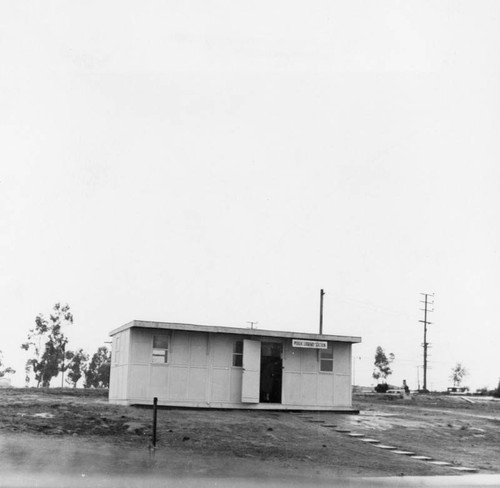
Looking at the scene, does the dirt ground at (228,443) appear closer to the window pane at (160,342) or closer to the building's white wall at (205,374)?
the building's white wall at (205,374)

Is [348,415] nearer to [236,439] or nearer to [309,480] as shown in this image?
[236,439]

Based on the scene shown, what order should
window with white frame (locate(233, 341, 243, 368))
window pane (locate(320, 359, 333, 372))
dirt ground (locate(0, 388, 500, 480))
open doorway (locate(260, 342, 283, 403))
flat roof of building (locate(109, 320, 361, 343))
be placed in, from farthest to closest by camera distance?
window pane (locate(320, 359, 333, 372)), open doorway (locate(260, 342, 283, 403)), window with white frame (locate(233, 341, 243, 368)), flat roof of building (locate(109, 320, 361, 343)), dirt ground (locate(0, 388, 500, 480))

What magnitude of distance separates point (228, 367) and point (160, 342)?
2.78m

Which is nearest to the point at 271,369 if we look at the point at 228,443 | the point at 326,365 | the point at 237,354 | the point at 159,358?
the point at 237,354

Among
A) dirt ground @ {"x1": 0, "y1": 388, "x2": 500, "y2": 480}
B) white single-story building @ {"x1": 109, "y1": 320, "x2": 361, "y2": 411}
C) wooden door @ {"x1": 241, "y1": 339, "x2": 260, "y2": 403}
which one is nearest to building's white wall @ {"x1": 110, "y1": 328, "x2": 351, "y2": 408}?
white single-story building @ {"x1": 109, "y1": 320, "x2": 361, "y2": 411}

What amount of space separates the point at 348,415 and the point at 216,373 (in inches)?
209

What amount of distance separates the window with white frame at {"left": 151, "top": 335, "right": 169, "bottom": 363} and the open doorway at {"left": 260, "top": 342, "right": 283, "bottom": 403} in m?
3.84

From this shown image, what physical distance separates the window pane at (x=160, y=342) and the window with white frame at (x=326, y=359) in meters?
6.29

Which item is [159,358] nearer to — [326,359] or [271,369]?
[271,369]

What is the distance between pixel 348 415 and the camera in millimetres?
27562

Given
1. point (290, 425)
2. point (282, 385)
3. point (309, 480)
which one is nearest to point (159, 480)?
point (309, 480)

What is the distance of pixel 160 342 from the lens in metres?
26.4

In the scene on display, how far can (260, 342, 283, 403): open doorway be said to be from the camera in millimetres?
27984

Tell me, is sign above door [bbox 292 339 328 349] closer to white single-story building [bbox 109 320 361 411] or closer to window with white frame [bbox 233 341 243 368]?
white single-story building [bbox 109 320 361 411]
